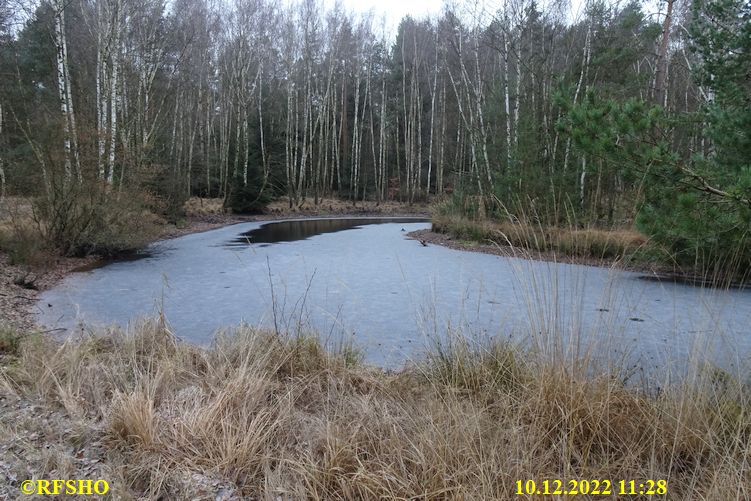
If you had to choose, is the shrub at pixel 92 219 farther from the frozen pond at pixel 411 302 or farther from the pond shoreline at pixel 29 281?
the frozen pond at pixel 411 302

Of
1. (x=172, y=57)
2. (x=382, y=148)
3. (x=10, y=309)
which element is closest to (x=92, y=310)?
(x=10, y=309)

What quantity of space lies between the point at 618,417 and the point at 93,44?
20.7 metres

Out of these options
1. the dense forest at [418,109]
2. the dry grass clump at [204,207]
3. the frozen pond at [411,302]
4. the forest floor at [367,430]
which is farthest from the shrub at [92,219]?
the dry grass clump at [204,207]

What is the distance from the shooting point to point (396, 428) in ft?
7.81

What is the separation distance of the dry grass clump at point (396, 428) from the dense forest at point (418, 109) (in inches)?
45.1

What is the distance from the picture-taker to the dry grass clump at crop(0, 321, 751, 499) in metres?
2.05

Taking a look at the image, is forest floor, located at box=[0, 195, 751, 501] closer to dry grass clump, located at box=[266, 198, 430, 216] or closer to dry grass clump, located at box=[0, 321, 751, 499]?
dry grass clump, located at box=[0, 321, 751, 499]

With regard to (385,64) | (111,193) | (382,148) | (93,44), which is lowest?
(111,193)

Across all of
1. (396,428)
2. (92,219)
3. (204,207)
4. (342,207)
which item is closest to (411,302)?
(396,428)

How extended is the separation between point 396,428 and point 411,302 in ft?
14.0

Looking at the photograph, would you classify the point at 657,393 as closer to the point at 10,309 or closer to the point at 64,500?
the point at 64,500

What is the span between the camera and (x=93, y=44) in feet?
56.7

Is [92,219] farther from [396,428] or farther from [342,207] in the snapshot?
[342,207]

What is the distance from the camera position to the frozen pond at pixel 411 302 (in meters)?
3.11
